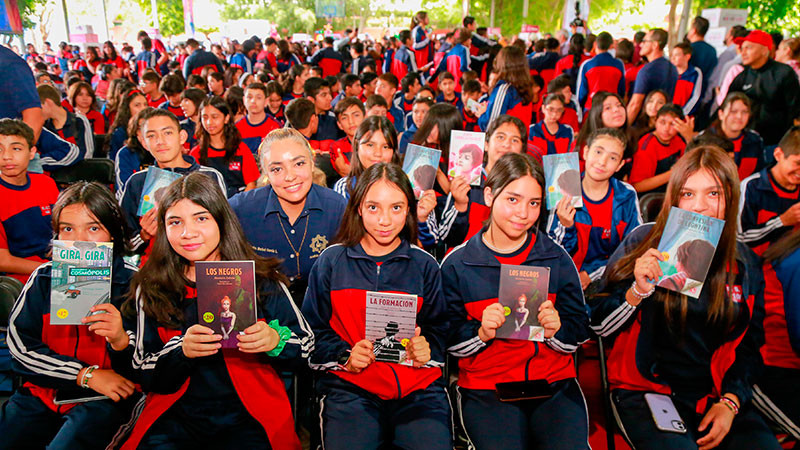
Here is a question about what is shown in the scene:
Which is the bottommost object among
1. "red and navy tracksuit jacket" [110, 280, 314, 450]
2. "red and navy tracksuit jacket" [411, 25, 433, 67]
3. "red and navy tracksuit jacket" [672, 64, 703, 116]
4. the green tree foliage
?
"red and navy tracksuit jacket" [110, 280, 314, 450]

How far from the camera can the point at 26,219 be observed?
3.02 m

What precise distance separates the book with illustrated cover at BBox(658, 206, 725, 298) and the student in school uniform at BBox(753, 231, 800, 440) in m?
0.57

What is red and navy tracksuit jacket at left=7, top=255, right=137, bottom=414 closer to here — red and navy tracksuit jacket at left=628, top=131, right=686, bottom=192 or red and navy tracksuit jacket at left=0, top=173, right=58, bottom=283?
red and navy tracksuit jacket at left=0, top=173, right=58, bottom=283

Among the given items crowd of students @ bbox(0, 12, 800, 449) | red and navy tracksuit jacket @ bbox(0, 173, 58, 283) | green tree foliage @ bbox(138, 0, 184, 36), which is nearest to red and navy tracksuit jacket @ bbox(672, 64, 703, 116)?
crowd of students @ bbox(0, 12, 800, 449)

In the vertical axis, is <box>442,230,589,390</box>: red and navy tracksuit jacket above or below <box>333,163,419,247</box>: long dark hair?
below

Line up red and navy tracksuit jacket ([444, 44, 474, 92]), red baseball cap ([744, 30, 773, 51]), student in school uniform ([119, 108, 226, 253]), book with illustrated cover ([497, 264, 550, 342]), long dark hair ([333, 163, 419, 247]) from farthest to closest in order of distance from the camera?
red and navy tracksuit jacket ([444, 44, 474, 92]) < red baseball cap ([744, 30, 773, 51]) < student in school uniform ([119, 108, 226, 253]) < long dark hair ([333, 163, 419, 247]) < book with illustrated cover ([497, 264, 550, 342])

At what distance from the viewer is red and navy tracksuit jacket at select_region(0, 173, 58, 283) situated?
2961 mm

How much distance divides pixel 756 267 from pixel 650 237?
52 cm

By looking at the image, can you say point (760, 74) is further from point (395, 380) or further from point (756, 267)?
point (395, 380)

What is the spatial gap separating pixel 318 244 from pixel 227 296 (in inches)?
41.9

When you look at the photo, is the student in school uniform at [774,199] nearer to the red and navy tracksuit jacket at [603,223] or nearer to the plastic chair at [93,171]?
the red and navy tracksuit jacket at [603,223]

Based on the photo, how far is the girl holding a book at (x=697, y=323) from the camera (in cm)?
214

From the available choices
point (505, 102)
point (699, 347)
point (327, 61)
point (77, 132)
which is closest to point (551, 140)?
point (505, 102)

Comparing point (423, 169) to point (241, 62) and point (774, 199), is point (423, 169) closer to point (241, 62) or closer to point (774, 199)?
point (774, 199)
